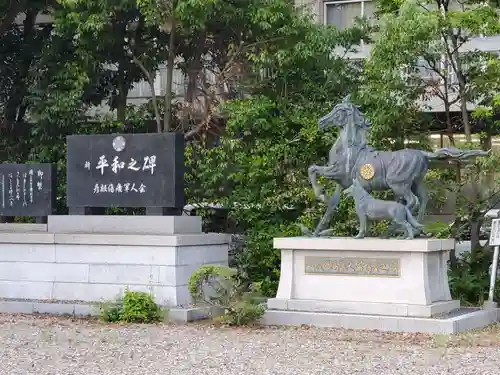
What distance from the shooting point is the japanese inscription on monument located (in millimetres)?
16547

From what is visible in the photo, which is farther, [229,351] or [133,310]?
[133,310]

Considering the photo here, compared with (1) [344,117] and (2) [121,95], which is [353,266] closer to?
(1) [344,117]

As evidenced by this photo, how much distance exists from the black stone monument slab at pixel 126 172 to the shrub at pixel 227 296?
1.93m

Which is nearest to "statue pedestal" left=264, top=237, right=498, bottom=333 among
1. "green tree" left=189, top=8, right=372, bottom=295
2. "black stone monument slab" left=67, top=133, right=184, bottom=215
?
"black stone monument slab" left=67, top=133, right=184, bottom=215

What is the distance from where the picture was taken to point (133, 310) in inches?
555

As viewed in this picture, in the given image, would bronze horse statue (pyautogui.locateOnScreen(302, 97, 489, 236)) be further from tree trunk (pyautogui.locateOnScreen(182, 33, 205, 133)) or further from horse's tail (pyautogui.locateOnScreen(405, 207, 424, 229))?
tree trunk (pyautogui.locateOnScreen(182, 33, 205, 133))

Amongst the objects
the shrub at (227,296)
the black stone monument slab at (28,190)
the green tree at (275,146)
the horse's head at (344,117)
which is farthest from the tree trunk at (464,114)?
the black stone monument slab at (28,190)

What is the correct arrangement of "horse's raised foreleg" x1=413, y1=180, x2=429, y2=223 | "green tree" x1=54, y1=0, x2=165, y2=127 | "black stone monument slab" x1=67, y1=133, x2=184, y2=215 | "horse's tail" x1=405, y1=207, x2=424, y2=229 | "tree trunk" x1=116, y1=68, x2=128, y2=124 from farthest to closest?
"tree trunk" x1=116, y1=68, x2=128, y2=124, "green tree" x1=54, y1=0, x2=165, y2=127, "black stone monument slab" x1=67, y1=133, x2=184, y2=215, "horse's raised foreleg" x1=413, y1=180, x2=429, y2=223, "horse's tail" x1=405, y1=207, x2=424, y2=229

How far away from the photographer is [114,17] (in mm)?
19141

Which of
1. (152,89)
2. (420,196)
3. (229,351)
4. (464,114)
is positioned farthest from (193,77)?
(229,351)

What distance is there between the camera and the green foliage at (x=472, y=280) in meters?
16.5

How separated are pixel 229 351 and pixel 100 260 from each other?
15.2ft

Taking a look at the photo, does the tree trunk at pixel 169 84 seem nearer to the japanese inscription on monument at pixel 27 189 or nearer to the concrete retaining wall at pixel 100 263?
the japanese inscription on monument at pixel 27 189

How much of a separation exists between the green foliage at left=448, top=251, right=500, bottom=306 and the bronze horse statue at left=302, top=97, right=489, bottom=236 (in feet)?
8.19
